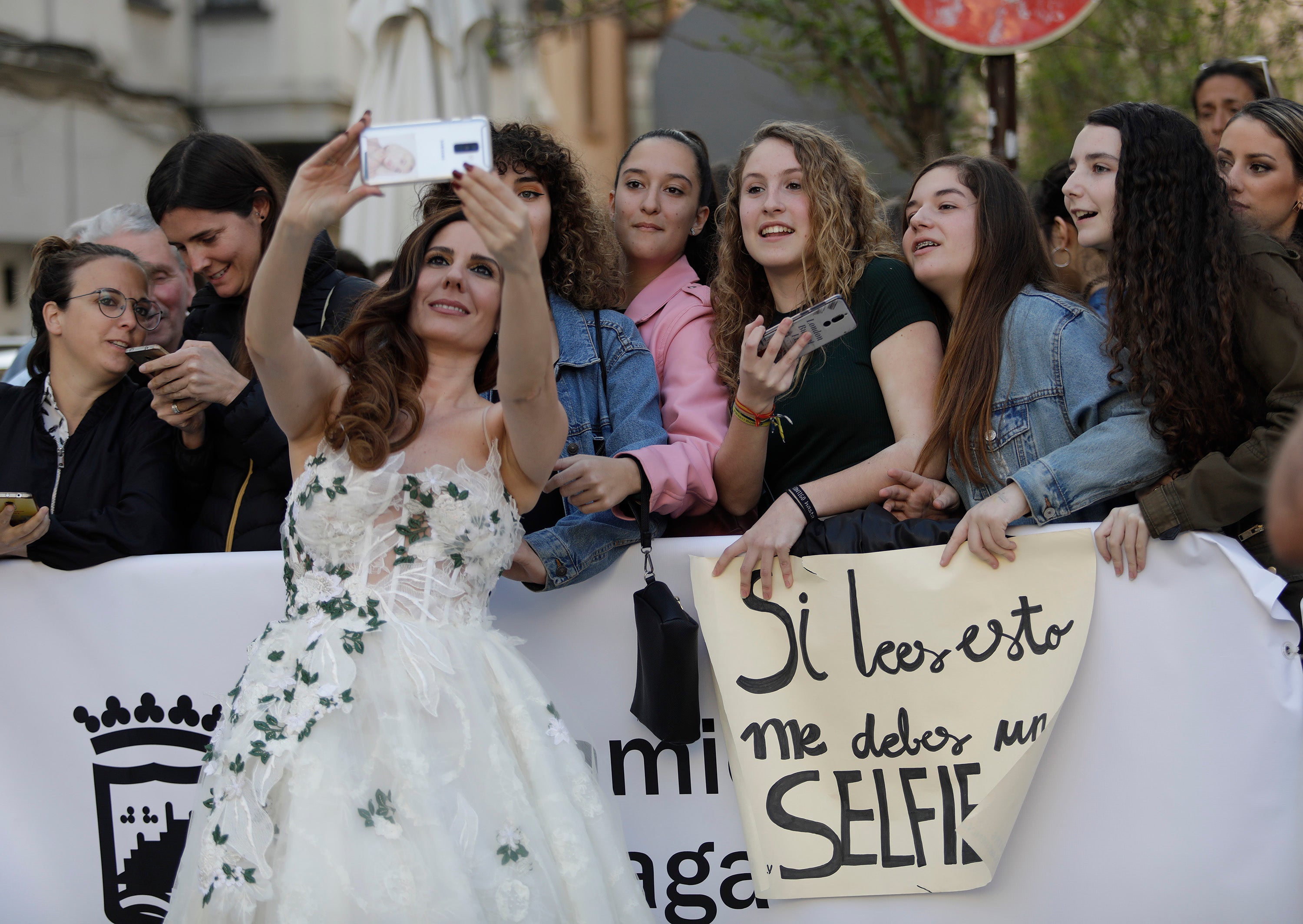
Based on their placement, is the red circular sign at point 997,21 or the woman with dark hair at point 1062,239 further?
the red circular sign at point 997,21

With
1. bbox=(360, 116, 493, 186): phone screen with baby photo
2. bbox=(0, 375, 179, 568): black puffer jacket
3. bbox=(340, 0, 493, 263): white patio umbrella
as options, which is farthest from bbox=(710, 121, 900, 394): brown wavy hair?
bbox=(340, 0, 493, 263): white patio umbrella

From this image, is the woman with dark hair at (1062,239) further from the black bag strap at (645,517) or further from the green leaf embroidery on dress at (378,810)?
the green leaf embroidery on dress at (378,810)

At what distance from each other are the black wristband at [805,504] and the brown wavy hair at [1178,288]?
0.82m

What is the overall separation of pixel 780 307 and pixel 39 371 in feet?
7.49

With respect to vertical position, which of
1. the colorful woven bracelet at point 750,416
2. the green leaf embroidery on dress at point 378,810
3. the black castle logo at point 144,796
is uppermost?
the colorful woven bracelet at point 750,416

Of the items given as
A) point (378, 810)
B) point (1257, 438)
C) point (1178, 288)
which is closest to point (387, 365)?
point (378, 810)

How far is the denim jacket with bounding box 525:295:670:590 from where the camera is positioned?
3.12 meters

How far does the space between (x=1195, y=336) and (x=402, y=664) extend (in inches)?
80.0

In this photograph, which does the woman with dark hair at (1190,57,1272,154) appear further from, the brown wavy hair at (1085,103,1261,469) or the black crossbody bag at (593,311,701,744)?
the black crossbody bag at (593,311,701,744)

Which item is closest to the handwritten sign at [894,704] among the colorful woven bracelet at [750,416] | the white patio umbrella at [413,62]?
the colorful woven bracelet at [750,416]

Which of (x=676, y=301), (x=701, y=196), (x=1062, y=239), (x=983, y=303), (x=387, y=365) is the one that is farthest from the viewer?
(x=1062, y=239)

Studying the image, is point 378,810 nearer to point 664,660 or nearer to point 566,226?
point 664,660

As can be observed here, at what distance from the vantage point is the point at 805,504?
3055 millimetres

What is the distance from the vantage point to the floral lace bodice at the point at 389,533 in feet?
8.36
